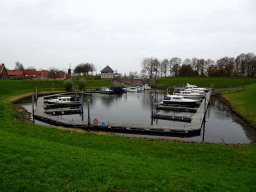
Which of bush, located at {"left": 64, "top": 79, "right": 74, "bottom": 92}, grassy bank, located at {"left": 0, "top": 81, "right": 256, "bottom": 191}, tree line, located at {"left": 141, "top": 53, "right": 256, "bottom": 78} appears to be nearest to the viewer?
grassy bank, located at {"left": 0, "top": 81, "right": 256, "bottom": 191}

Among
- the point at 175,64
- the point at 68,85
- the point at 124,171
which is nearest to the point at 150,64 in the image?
the point at 175,64

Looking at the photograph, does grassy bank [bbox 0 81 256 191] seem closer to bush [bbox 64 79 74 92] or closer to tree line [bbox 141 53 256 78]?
bush [bbox 64 79 74 92]

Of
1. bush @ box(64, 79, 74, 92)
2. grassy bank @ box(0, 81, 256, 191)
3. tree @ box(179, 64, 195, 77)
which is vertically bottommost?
grassy bank @ box(0, 81, 256, 191)

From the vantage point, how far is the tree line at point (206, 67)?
95.4 meters

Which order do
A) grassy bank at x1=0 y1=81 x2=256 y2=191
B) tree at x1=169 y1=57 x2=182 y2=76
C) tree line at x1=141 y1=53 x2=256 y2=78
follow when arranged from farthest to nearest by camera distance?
tree at x1=169 y1=57 x2=182 y2=76 → tree line at x1=141 y1=53 x2=256 y2=78 → grassy bank at x1=0 y1=81 x2=256 y2=191

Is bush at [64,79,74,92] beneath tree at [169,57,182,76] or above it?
beneath

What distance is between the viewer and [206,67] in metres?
110

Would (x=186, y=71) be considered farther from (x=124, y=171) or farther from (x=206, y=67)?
(x=124, y=171)

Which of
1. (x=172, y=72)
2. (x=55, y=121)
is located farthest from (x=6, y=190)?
(x=172, y=72)

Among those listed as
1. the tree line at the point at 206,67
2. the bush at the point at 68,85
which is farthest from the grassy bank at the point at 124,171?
the tree line at the point at 206,67

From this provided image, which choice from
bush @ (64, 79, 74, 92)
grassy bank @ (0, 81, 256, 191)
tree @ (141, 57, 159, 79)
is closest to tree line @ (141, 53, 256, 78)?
tree @ (141, 57, 159, 79)

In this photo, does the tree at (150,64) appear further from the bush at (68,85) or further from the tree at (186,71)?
the bush at (68,85)

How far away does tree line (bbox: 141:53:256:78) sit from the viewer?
9544 cm

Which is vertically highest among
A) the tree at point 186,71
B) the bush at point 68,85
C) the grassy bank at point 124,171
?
the tree at point 186,71
